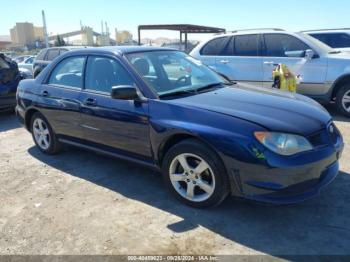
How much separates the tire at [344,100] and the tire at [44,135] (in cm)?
533

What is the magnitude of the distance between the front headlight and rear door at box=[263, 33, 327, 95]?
4.54 meters

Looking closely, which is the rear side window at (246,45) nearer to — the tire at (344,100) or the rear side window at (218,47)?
the rear side window at (218,47)

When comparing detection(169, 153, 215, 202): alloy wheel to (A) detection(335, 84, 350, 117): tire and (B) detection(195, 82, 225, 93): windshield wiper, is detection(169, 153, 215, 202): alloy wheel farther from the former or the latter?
(A) detection(335, 84, 350, 117): tire

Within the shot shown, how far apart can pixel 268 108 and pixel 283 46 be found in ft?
14.8

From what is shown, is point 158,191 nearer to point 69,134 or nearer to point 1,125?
point 69,134

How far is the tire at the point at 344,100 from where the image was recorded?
705 centimetres

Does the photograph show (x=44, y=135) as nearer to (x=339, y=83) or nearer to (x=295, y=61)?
(x=295, y=61)

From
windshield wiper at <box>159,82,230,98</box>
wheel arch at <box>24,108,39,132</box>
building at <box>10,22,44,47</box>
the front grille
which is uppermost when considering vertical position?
building at <box>10,22,44,47</box>

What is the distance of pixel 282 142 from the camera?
314 cm

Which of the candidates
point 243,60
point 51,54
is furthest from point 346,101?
point 51,54

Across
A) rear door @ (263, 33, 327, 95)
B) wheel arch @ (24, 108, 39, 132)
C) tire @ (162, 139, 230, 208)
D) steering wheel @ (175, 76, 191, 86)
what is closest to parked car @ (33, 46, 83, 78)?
wheel arch @ (24, 108, 39, 132)

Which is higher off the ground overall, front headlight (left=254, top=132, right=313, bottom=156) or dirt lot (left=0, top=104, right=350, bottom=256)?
front headlight (left=254, top=132, right=313, bottom=156)

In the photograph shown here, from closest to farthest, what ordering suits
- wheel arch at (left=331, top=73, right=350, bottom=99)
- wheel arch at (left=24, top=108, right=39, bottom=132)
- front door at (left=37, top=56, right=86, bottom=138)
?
front door at (left=37, top=56, right=86, bottom=138) < wheel arch at (left=24, top=108, right=39, bottom=132) < wheel arch at (left=331, top=73, right=350, bottom=99)

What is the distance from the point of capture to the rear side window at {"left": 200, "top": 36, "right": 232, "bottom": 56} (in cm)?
816
